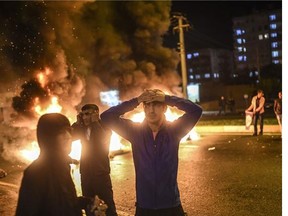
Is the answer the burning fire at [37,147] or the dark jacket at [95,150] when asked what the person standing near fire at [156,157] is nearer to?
the dark jacket at [95,150]

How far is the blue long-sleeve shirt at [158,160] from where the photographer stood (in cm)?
325

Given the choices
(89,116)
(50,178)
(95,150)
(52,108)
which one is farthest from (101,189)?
(52,108)

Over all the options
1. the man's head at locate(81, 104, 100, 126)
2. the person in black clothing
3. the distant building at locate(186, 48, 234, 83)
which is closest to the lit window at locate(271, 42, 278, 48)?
the distant building at locate(186, 48, 234, 83)

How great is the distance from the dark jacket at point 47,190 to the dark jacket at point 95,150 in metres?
1.62

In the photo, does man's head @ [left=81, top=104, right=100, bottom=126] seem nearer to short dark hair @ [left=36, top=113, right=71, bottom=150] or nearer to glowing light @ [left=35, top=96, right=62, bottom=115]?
short dark hair @ [left=36, top=113, right=71, bottom=150]

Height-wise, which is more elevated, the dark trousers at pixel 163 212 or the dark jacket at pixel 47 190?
the dark jacket at pixel 47 190

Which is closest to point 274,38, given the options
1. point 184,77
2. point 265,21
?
point 265,21

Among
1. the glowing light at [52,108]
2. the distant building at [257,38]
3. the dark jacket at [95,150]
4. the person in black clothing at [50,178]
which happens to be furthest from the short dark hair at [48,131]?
the distant building at [257,38]

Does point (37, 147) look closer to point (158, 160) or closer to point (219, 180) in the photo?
point (219, 180)

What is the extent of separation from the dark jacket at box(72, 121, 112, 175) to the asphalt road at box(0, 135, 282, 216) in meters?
1.60

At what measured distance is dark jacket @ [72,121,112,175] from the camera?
4.49 meters

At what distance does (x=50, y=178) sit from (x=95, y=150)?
6.15ft

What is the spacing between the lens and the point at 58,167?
2.76 m

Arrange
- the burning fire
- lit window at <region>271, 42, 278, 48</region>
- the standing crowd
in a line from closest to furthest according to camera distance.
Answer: the standing crowd, the burning fire, lit window at <region>271, 42, 278, 48</region>
